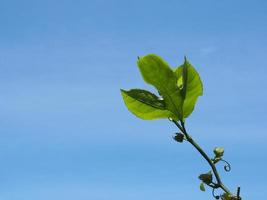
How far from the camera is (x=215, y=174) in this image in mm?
1484

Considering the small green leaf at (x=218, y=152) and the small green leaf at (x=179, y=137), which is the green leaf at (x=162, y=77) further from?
the small green leaf at (x=218, y=152)

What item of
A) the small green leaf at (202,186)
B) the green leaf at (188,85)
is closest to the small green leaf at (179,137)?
the green leaf at (188,85)

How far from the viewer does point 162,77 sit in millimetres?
1540

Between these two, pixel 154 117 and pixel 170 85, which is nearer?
pixel 170 85

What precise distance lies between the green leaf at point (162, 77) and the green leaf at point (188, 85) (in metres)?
0.02

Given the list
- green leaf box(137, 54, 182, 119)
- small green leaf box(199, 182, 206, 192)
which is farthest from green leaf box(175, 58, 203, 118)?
small green leaf box(199, 182, 206, 192)

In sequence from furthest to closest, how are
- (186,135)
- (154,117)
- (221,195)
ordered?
(154,117), (186,135), (221,195)

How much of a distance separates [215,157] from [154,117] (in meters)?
0.30

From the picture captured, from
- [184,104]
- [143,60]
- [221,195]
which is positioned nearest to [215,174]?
[221,195]

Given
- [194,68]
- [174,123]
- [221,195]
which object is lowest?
[221,195]

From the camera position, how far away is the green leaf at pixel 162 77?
1519 mm

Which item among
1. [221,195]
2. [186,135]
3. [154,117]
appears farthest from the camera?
[154,117]

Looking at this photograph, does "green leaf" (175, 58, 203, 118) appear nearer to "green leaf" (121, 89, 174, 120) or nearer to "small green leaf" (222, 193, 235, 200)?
"green leaf" (121, 89, 174, 120)

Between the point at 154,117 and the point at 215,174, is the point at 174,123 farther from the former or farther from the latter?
the point at 215,174
